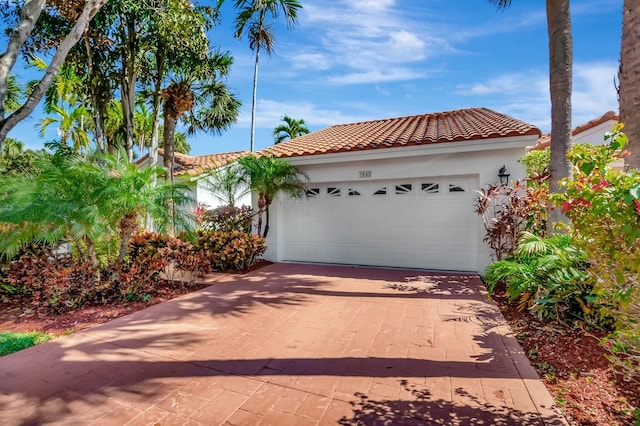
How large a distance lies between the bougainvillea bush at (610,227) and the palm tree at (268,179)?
801 centimetres

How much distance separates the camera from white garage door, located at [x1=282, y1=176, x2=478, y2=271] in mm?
9070

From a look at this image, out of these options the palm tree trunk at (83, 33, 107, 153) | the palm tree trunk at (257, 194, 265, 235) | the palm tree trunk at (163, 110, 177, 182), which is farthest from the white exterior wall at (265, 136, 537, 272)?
the palm tree trunk at (83, 33, 107, 153)

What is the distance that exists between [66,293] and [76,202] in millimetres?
1880

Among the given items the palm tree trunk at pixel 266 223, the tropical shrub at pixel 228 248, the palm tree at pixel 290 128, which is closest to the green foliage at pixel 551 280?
the tropical shrub at pixel 228 248

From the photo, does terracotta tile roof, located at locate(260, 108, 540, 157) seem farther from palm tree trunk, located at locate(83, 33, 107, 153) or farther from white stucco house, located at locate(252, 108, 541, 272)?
palm tree trunk, located at locate(83, 33, 107, 153)

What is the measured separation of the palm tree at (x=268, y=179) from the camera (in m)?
9.91

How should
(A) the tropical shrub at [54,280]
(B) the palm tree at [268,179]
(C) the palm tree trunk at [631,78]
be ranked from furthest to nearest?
(B) the palm tree at [268,179], (A) the tropical shrub at [54,280], (C) the palm tree trunk at [631,78]

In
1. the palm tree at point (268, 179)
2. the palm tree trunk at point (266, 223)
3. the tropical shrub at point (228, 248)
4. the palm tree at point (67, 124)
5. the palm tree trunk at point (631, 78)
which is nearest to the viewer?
the palm tree trunk at point (631, 78)

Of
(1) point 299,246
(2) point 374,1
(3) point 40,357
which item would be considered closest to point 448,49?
(2) point 374,1

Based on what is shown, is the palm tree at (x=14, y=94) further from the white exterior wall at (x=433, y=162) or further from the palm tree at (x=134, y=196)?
the white exterior wall at (x=433, y=162)

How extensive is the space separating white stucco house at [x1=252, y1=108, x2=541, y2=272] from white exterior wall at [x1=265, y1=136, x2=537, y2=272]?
1.0 inches

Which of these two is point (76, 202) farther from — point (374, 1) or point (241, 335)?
point (374, 1)

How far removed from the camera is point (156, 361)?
4.06 metres

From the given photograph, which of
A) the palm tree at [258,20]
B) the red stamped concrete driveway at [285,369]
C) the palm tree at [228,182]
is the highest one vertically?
the palm tree at [258,20]
